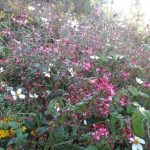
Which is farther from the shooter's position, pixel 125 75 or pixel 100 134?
pixel 125 75

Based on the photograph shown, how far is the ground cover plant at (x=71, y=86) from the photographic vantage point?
2428 millimetres

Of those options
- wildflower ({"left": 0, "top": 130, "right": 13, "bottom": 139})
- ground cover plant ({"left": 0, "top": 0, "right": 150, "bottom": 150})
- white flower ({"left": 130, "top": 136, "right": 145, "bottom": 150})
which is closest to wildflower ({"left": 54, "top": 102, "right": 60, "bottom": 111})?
ground cover plant ({"left": 0, "top": 0, "right": 150, "bottom": 150})

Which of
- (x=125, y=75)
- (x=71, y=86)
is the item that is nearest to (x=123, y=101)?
(x=71, y=86)

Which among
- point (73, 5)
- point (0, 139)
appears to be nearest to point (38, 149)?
point (0, 139)

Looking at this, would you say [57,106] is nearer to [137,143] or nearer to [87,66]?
[137,143]

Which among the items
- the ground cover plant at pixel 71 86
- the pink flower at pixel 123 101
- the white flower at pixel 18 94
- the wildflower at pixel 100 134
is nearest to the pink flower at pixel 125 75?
the ground cover plant at pixel 71 86

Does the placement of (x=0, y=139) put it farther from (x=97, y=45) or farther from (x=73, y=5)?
(x=73, y=5)

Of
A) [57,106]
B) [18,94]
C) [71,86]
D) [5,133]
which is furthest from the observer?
[71,86]

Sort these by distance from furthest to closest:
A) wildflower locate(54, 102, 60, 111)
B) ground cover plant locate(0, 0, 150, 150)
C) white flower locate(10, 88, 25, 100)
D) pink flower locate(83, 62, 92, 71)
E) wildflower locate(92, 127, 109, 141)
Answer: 1. pink flower locate(83, 62, 92, 71)
2. white flower locate(10, 88, 25, 100)
3. wildflower locate(54, 102, 60, 111)
4. ground cover plant locate(0, 0, 150, 150)
5. wildflower locate(92, 127, 109, 141)

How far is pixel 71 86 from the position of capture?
10.1 feet

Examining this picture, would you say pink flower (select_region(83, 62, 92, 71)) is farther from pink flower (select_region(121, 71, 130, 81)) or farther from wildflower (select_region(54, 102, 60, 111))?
wildflower (select_region(54, 102, 60, 111))

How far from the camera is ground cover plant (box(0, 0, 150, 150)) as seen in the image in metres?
2.43

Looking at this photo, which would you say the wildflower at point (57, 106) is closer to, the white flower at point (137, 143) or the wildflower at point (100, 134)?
the wildflower at point (100, 134)

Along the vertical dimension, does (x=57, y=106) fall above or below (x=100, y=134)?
above
